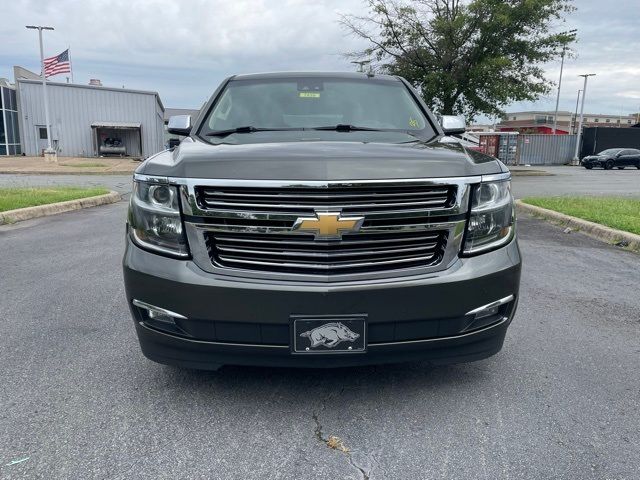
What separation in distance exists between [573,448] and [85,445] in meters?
2.14

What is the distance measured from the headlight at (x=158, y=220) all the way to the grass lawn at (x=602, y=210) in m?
6.60

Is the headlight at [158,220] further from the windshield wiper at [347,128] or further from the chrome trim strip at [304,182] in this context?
the windshield wiper at [347,128]

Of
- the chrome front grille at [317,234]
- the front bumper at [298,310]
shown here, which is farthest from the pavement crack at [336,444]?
the chrome front grille at [317,234]

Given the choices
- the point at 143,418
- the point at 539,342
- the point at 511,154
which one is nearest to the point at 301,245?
the point at 143,418

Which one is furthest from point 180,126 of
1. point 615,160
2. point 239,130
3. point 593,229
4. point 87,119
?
point 87,119

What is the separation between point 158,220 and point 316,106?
184 centimetres

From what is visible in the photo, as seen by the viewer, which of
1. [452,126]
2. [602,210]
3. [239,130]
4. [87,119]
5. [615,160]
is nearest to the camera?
[239,130]

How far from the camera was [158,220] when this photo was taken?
2.49 meters

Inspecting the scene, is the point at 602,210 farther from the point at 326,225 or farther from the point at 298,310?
the point at 298,310

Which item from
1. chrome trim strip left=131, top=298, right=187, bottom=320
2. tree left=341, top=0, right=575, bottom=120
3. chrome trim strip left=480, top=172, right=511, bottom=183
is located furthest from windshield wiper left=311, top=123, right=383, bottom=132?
tree left=341, top=0, right=575, bottom=120

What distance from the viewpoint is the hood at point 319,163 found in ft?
7.79

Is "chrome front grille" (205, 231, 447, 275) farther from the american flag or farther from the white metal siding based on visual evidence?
the white metal siding

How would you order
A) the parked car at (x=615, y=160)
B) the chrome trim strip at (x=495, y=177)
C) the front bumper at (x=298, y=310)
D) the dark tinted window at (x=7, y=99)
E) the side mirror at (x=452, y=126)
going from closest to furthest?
the front bumper at (x=298, y=310), the chrome trim strip at (x=495, y=177), the side mirror at (x=452, y=126), the parked car at (x=615, y=160), the dark tinted window at (x=7, y=99)

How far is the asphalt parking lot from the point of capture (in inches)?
87.0
